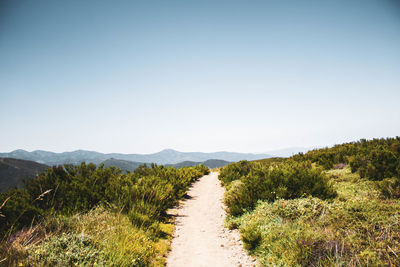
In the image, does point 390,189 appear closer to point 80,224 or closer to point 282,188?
point 282,188

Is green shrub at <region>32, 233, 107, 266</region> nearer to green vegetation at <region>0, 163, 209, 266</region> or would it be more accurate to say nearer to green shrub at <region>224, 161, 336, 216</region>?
green vegetation at <region>0, 163, 209, 266</region>

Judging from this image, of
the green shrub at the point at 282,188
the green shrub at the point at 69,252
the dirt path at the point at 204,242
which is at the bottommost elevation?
the dirt path at the point at 204,242

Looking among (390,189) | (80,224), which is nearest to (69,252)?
(80,224)

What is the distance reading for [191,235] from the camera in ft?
22.1

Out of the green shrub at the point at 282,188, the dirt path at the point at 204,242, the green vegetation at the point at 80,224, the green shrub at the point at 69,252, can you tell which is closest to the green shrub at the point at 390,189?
the green shrub at the point at 282,188

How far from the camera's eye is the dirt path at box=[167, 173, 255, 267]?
4914 mm

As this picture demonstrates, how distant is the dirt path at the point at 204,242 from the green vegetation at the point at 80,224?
1.43 ft

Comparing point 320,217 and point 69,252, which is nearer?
point 69,252

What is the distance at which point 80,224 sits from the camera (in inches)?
188

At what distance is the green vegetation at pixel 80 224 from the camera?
12.0ft

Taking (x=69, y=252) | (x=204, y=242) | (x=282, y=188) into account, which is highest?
(x=282, y=188)

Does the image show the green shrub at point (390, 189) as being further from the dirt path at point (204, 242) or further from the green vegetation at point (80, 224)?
the green vegetation at point (80, 224)

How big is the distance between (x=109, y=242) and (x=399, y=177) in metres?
9.70

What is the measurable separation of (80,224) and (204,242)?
3.62 meters
